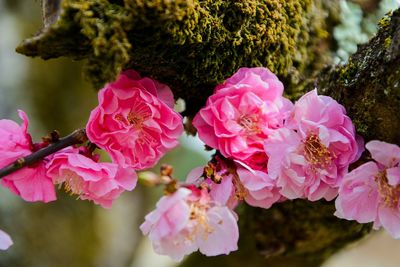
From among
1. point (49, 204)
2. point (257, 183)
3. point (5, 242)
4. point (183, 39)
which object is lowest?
→ point (49, 204)

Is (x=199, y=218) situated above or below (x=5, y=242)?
above

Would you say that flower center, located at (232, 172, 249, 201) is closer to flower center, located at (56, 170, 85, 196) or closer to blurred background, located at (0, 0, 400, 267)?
flower center, located at (56, 170, 85, 196)

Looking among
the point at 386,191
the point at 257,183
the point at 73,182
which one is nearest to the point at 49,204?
the point at 73,182

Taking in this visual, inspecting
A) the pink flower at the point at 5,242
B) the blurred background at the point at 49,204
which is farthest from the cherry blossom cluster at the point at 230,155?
the blurred background at the point at 49,204

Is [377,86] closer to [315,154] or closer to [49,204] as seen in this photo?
[315,154]

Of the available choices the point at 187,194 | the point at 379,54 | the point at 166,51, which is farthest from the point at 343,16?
the point at 187,194

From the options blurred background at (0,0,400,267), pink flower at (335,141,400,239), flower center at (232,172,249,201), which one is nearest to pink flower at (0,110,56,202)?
flower center at (232,172,249,201)
